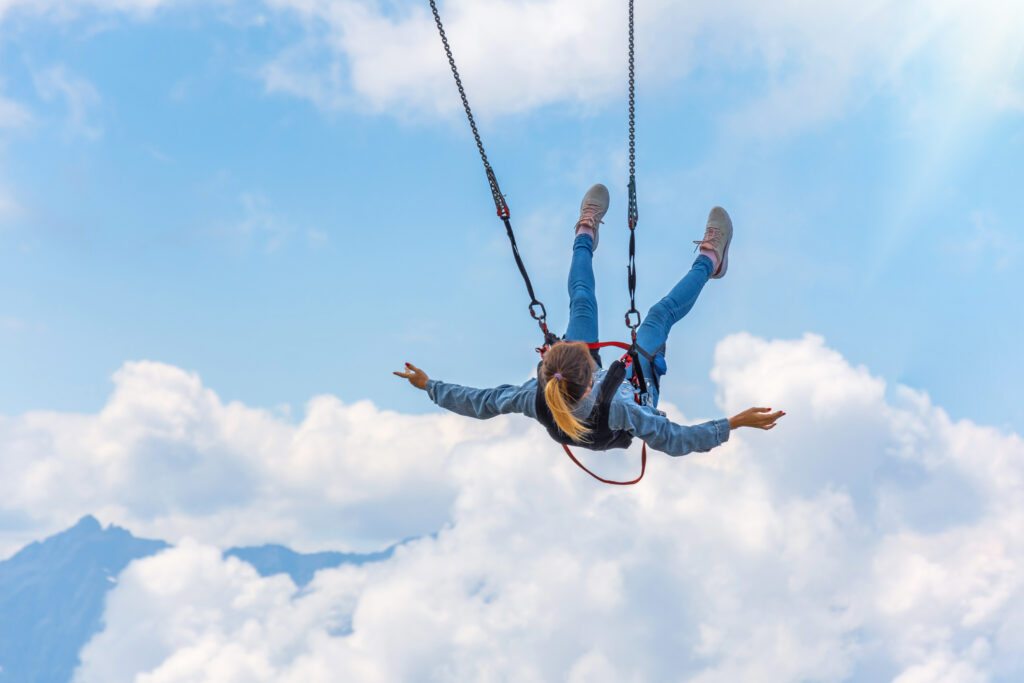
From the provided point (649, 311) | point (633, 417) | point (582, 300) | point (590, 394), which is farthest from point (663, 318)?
point (590, 394)

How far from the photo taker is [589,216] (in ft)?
31.5

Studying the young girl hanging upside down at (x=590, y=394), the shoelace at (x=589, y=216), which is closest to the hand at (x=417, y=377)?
the young girl hanging upside down at (x=590, y=394)

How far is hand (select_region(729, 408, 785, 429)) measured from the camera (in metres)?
6.83

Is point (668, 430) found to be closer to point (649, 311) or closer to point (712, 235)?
point (649, 311)

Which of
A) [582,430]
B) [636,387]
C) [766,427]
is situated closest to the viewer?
[766,427]

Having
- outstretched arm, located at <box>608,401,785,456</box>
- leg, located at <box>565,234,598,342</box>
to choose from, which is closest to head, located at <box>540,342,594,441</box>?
outstretched arm, located at <box>608,401,785,456</box>

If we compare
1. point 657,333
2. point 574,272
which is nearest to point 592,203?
point 574,272

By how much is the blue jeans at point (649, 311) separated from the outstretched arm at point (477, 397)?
2.53ft

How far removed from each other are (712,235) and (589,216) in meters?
1.36

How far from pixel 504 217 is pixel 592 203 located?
1477 mm

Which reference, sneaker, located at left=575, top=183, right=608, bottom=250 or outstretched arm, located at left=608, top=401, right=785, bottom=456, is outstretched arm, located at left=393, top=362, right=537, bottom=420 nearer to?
outstretched arm, located at left=608, top=401, right=785, bottom=456

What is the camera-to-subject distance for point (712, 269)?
9.48m

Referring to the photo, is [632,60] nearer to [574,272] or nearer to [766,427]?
[574,272]

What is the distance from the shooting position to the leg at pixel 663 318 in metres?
8.26
